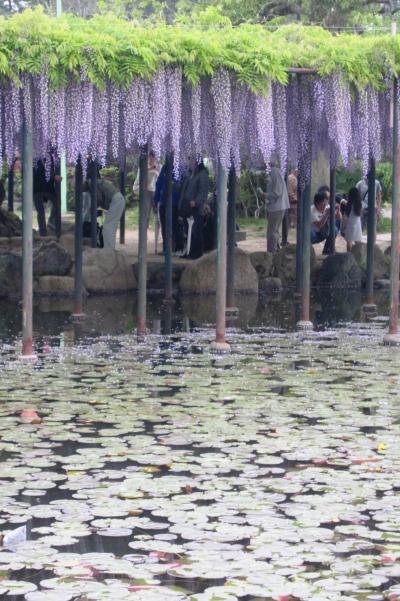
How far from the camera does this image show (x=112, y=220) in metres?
21.5

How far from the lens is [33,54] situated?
1199 cm

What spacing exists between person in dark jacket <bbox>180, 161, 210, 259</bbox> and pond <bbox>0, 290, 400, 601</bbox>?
24.2 feet

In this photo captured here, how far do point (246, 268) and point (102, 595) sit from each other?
1469 centimetres

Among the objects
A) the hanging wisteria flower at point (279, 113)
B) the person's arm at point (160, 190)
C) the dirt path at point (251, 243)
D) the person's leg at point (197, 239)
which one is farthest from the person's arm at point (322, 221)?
the hanging wisteria flower at point (279, 113)

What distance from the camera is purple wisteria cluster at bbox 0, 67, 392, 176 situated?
497 inches

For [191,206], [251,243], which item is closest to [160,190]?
[191,206]

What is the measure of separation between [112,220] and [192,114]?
831cm

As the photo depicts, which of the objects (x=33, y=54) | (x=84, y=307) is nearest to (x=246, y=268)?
(x=84, y=307)

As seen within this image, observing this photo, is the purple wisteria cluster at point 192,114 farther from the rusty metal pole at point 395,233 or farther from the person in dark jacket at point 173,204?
the person in dark jacket at point 173,204

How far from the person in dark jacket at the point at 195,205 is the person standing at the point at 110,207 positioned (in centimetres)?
110

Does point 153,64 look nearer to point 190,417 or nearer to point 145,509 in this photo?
point 190,417

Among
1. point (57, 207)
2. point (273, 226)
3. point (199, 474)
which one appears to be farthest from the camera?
point (57, 207)

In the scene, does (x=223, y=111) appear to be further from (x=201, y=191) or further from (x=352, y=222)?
(x=352, y=222)

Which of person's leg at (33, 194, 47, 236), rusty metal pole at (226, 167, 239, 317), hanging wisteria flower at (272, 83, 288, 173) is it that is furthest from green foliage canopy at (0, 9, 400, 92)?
person's leg at (33, 194, 47, 236)
